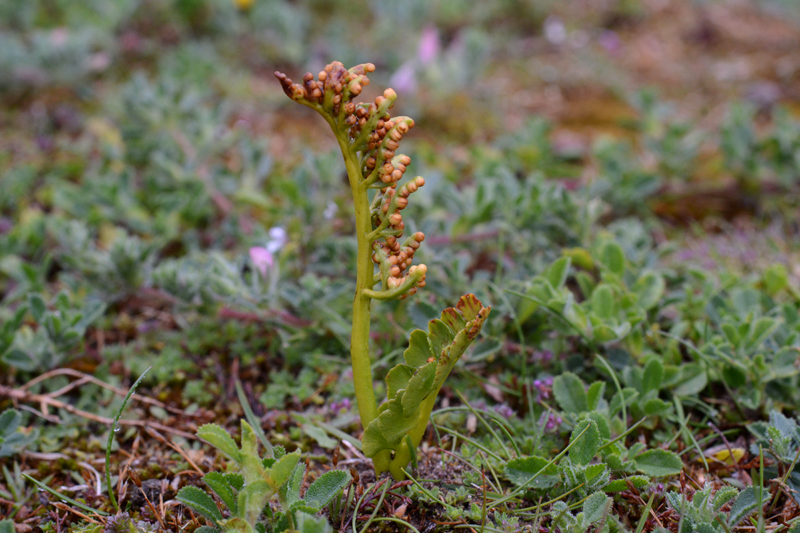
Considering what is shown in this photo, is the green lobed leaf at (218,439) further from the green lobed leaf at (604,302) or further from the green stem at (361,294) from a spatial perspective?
the green lobed leaf at (604,302)

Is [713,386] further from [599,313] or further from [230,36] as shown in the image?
[230,36]

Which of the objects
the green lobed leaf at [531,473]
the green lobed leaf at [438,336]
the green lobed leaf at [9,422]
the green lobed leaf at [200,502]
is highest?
the green lobed leaf at [438,336]

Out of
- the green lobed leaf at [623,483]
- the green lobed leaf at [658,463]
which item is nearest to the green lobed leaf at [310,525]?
the green lobed leaf at [623,483]

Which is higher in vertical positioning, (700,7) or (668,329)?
(700,7)

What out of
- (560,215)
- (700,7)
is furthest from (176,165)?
(700,7)

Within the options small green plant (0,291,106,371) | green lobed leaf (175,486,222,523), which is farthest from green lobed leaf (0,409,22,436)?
green lobed leaf (175,486,222,523)

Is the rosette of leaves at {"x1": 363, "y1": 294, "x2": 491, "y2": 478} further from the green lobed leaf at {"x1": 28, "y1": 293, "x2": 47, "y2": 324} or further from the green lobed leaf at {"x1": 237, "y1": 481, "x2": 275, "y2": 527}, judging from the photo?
the green lobed leaf at {"x1": 28, "y1": 293, "x2": 47, "y2": 324}

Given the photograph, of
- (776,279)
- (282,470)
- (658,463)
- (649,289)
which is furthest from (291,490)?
(776,279)
